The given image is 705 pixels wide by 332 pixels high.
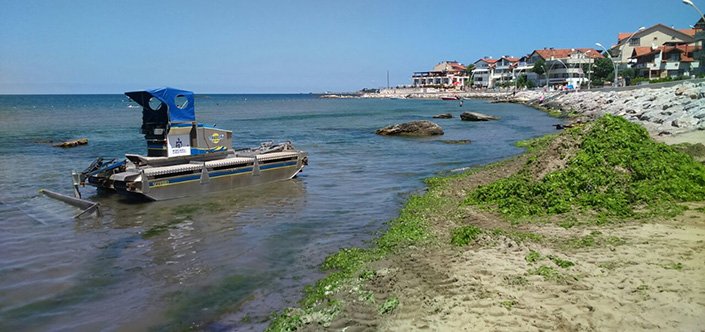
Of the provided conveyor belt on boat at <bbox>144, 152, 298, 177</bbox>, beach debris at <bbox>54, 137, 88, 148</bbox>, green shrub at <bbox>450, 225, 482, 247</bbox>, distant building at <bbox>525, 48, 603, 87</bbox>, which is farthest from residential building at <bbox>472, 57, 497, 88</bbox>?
green shrub at <bbox>450, 225, 482, 247</bbox>

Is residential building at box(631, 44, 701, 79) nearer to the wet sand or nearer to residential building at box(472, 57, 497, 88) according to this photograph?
residential building at box(472, 57, 497, 88)

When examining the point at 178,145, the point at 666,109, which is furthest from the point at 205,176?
the point at 666,109

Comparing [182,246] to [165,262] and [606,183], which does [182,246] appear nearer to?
[165,262]

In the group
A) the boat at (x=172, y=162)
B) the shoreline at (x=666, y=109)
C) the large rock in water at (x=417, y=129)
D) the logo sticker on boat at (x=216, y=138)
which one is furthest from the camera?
the large rock in water at (x=417, y=129)

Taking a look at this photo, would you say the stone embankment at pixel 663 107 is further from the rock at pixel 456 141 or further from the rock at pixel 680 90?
the rock at pixel 456 141

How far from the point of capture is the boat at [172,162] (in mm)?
17297

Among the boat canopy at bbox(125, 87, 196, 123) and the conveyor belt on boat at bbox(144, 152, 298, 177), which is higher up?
the boat canopy at bbox(125, 87, 196, 123)

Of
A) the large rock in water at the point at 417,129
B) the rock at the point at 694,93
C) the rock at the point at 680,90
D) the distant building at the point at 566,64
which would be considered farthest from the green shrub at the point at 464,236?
the distant building at the point at 566,64

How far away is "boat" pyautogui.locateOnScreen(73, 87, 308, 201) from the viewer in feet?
56.7

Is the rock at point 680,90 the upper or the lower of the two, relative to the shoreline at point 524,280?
upper

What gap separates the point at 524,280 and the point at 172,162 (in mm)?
14368

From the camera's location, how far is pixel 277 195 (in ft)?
63.0

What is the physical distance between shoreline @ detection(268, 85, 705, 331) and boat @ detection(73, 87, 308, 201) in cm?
893

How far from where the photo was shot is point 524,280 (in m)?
7.93
